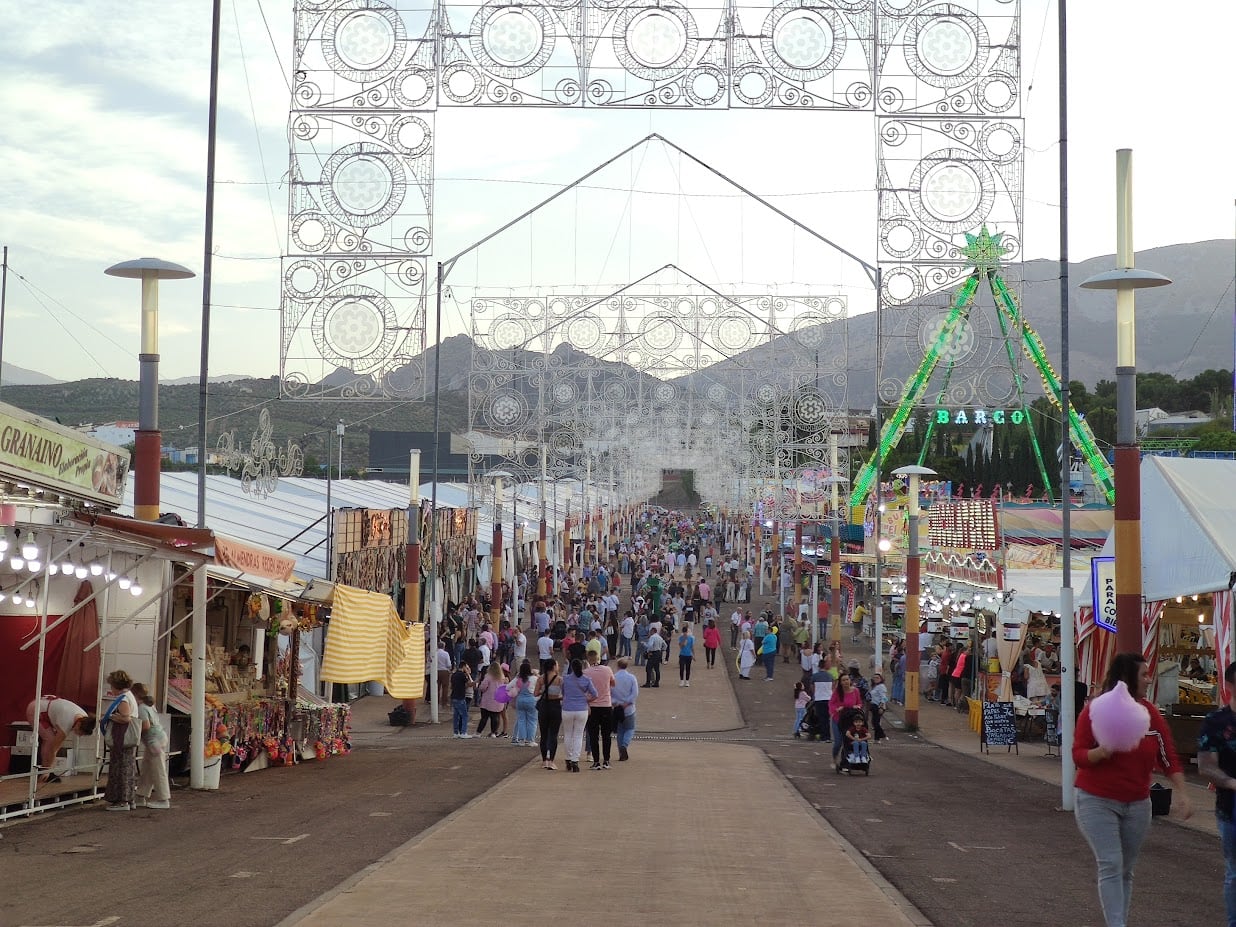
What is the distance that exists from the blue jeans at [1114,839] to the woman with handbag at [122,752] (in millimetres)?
9145

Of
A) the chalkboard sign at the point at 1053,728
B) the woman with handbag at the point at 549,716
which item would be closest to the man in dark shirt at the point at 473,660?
the woman with handbag at the point at 549,716

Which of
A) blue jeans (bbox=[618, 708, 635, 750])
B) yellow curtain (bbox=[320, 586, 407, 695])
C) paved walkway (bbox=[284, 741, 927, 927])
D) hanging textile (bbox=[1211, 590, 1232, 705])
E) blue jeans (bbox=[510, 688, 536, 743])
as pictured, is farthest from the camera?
blue jeans (bbox=[510, 688, 536, 743])

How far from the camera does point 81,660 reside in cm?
1484

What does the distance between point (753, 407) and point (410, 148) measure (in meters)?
26.7

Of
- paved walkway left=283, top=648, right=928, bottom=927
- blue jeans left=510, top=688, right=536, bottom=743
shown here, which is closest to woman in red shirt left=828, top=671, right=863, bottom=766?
paved walkway left=283, top=648, right=928, bottom=927

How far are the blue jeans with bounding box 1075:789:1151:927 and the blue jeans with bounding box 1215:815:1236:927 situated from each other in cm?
53

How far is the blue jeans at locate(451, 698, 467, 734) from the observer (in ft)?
76.4

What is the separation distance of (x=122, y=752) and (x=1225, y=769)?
9690 mm

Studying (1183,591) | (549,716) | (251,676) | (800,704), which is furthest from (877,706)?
(251,676)

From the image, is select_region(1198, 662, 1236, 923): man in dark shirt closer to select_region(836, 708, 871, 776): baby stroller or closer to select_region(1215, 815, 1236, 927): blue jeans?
select_region(1215, 815, 1236, 927): blue jeans

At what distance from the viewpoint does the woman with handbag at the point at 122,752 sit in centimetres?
1323

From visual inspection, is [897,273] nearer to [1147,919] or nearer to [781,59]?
[781,59]

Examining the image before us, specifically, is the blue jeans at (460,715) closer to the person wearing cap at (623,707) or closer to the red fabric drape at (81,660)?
the person wearing cap at (623,707)

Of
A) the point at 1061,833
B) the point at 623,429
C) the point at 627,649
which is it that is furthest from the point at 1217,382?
the point at 1061,833
